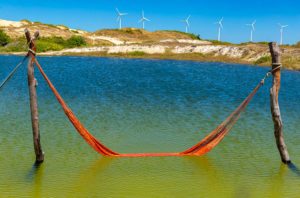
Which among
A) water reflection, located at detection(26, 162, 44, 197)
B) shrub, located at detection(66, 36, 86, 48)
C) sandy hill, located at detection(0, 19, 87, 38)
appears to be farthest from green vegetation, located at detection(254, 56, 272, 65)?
water reflection, located at detection(26, 162, 44, 197)

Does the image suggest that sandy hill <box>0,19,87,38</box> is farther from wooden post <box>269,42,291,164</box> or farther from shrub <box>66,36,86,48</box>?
wooden post <box>269,42,291,164</box>

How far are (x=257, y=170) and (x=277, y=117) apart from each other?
2223 mm

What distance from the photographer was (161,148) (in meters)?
18.1

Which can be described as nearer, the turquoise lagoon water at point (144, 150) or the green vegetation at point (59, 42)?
the turquoise lagoon water at point (144, 150)

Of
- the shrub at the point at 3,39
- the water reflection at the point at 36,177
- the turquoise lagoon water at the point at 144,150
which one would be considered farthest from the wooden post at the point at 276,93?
the shrub at the point at 3,39

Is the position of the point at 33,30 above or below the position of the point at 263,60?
above

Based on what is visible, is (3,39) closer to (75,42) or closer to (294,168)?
(75,42)

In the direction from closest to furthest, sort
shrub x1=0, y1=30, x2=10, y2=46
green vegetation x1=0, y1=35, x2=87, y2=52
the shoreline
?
the shoreline, green vegetation x1=0, y1=35, x2=87, y2=52, shrub x1=0, y1=30, x2=10, y2=46

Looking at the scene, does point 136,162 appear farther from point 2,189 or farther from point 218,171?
point 2,189

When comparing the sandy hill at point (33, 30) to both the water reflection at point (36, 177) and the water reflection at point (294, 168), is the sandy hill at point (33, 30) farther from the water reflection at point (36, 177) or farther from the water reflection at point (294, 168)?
the water reflection at point (294, 168)

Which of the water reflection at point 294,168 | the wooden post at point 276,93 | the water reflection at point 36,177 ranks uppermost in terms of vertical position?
the wooden post at point 276,93

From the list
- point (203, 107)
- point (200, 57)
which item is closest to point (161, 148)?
point (203, 107)

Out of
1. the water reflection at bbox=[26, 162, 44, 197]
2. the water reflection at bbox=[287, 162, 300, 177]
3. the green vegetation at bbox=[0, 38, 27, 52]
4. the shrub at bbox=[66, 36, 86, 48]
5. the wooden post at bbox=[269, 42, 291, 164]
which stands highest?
the shrub at bbox=[66, 36, 86, 48]

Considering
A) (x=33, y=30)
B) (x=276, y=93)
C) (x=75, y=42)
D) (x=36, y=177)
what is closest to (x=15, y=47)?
(x=75, y=42)
